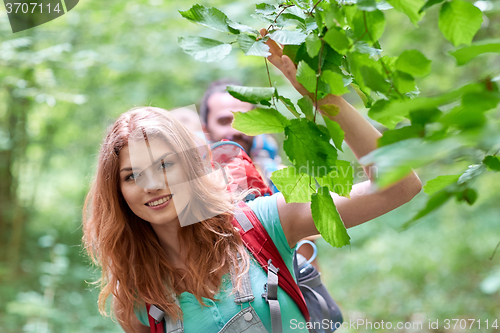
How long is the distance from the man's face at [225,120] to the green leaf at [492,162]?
5.93ft

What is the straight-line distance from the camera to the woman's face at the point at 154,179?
1276 mm

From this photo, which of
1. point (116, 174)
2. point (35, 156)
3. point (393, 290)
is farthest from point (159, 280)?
point (35, 156)

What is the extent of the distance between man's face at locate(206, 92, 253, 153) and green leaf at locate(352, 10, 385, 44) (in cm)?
175

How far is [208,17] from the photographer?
0.59 metres

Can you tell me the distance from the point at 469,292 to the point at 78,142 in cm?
556

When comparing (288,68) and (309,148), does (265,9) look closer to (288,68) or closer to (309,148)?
(288,68)

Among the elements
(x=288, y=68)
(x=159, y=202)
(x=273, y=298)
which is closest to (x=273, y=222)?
(x=273, y=298)

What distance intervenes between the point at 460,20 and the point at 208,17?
0.36 meters

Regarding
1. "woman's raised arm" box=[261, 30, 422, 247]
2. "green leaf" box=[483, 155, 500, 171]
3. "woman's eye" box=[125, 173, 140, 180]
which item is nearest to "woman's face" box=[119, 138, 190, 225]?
"woman's eye" box=[125, 173, 140, 180]

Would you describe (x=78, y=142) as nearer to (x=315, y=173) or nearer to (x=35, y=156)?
(x=35, y=156)

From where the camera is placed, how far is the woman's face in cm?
128

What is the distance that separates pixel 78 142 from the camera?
5.69 meters
